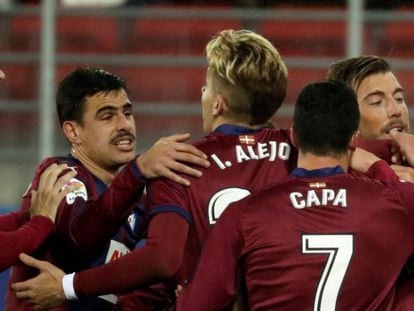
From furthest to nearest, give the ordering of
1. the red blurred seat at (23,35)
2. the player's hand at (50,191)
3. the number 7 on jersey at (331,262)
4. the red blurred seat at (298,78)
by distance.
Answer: the red blurred seat at (298,78) < the red blurred seat at (23,35) < the player's hand at (50,191) < the number 7 on jersey at (331,262)

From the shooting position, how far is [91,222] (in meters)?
4.50

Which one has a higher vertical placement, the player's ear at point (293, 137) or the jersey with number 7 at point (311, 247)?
the player's ear at point (293, 137)

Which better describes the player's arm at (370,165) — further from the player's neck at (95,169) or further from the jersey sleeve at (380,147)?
the player's neck at (95,169)

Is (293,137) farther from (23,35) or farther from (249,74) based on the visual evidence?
(23,35)

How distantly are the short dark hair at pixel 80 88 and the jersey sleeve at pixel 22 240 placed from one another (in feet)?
2.00

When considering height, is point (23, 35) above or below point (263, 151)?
above

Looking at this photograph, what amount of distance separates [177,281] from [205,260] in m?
0.38

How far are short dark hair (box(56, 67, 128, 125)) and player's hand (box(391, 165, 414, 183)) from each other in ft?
3.89

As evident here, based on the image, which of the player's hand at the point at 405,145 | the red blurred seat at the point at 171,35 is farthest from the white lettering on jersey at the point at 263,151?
the red blurred seat at the point at 171,35

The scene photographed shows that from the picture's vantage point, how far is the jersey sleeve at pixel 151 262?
419 cm

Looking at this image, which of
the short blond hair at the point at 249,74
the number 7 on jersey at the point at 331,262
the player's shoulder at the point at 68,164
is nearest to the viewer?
the number 7 on jersey at the point at 331,262

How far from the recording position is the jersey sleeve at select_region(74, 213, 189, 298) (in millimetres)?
4191

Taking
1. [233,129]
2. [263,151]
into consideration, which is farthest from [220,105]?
[263,151]

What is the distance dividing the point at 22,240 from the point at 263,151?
928 millimetres
